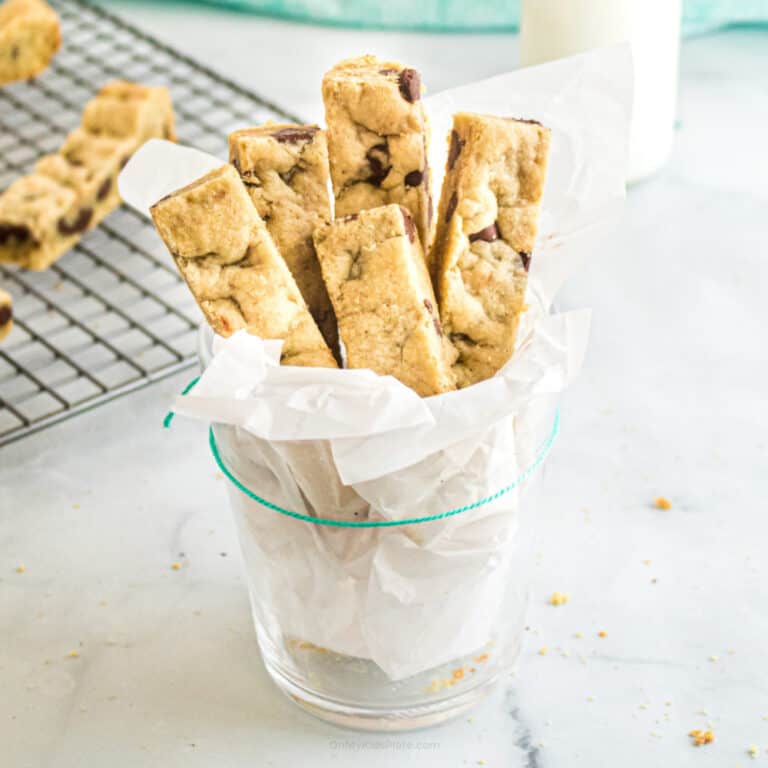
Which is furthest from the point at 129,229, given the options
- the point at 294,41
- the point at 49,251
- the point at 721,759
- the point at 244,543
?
the point at 721,759

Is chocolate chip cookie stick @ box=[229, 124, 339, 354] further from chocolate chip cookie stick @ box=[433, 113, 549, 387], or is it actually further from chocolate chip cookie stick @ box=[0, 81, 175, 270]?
chocolate chip cookie stick @ box=[0, 81, 175, 270]

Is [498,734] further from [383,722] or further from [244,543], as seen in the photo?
[244,543]

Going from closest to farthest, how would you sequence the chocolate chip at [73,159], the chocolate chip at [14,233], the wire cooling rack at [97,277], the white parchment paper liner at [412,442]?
the white parchment paper liner at [412,442], the wire cooling rack at [97,277], the chocolate chip at [14,233], the chocolate chip at [73,159]

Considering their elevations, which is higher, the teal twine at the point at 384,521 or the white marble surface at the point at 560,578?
the teal twine at the point at 384,521

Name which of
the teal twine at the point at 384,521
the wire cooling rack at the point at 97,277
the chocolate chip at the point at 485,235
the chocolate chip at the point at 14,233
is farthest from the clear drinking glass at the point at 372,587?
the chocolate chip at the point at 14,233

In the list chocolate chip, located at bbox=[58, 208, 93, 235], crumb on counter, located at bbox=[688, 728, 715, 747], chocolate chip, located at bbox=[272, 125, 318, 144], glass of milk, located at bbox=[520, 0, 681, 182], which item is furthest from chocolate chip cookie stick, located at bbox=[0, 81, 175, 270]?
crumb on counter, located at bbox=[688, 728, 715, 747]

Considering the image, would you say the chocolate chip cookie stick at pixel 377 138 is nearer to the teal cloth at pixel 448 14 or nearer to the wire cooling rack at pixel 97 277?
the wire cooling rack at pixel 97 277

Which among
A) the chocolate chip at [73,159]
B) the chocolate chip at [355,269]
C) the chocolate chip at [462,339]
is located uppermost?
the chocolate chip at [355,269]

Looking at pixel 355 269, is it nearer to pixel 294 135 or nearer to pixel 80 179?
pixel 294 135
